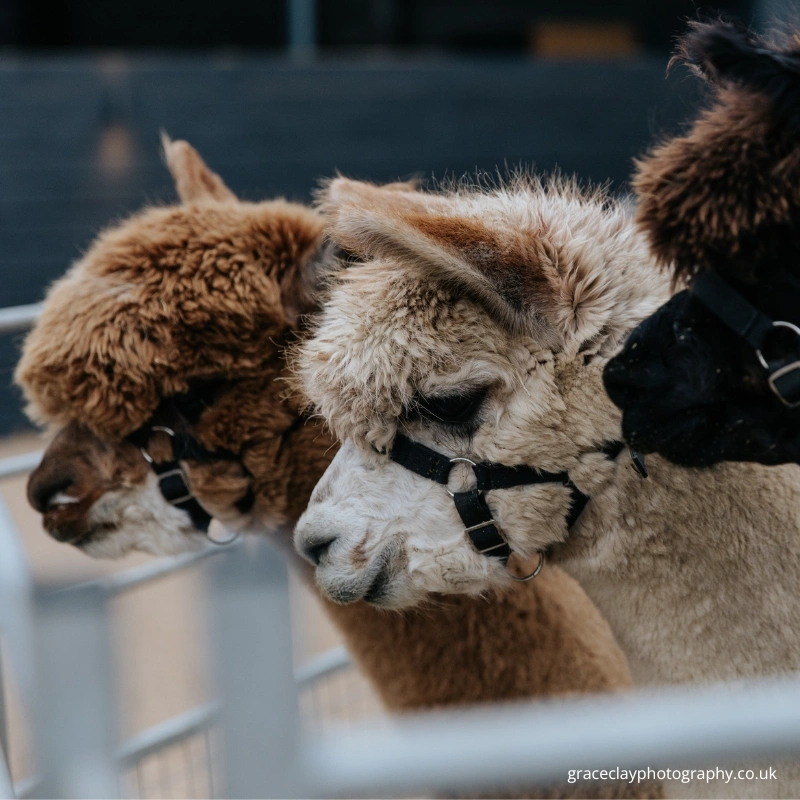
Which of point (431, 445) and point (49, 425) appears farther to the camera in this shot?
point (49, 425)

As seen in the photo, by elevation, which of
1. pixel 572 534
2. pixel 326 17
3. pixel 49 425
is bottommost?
Result: pixel 326 17

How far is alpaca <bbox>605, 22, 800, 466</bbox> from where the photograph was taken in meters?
1.38

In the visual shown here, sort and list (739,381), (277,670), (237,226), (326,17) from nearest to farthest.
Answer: (277,670)
(739,381)
(237,226)
(326,17)

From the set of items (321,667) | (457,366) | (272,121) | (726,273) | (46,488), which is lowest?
(272,121)

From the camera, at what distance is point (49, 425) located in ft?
7.90

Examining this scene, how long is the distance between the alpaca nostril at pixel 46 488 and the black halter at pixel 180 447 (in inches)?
7.7

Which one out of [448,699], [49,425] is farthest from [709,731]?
[49,425]

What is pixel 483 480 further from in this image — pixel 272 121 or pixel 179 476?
pixel 272 121

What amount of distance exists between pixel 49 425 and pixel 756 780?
71.6 inches

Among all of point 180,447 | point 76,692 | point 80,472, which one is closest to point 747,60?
point 76,692

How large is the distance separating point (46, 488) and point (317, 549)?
83 cm

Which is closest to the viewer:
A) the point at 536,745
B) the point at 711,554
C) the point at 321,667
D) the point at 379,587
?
the point at 536,745

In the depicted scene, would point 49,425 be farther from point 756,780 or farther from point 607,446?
point 756,780

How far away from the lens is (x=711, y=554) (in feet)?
5.71
